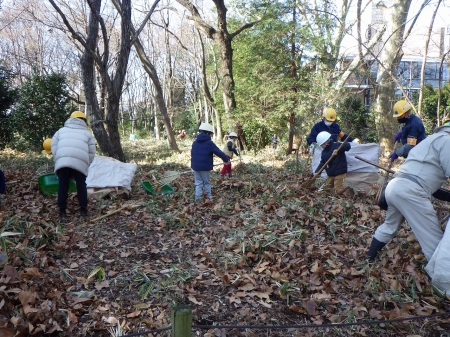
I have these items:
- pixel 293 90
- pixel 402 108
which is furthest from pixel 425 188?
pixel 293 90

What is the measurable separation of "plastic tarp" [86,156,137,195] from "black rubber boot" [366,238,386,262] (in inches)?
175

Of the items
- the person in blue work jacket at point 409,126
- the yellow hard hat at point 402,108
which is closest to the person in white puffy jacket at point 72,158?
the person in blue work jacket at point 409,126

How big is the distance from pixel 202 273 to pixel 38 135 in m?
10.6

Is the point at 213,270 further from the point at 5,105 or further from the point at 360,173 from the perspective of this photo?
the point at 5,105

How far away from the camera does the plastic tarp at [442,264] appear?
358cm

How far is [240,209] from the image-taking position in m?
6.46

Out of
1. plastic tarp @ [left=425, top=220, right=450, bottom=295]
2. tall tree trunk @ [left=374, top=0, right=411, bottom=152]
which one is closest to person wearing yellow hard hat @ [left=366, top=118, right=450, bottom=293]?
plastic tarp @ [left=425, top=220, right=450, bottom=295]

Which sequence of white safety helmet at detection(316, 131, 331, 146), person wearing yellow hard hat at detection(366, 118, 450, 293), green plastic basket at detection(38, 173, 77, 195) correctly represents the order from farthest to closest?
green plastic basket at detection(38, 173, 77, 195) → white safety helmet at detection(316, 131, 331, 146) → person wearing yellow hard hat at detection(366, 118, 450, 293)

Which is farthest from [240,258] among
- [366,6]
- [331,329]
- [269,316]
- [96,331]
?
[366,6]

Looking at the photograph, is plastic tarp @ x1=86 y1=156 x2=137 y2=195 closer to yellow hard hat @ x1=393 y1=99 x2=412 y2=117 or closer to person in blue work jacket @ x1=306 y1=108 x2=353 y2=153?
person in blue work jacket @ x1=306 y1=108 x2=353 y2=153

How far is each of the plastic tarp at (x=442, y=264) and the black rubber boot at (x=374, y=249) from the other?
0.69m

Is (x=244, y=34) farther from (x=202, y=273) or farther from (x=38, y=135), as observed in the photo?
(x=202, y=273)

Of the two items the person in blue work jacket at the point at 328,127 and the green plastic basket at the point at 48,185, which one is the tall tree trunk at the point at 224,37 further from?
the green plastic basket at the point at 48,185

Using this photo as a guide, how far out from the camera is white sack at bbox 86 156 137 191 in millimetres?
7162
